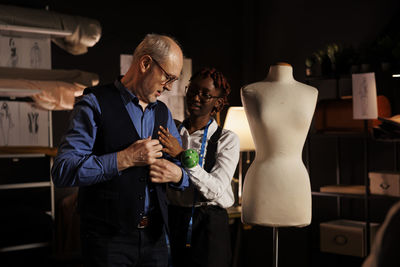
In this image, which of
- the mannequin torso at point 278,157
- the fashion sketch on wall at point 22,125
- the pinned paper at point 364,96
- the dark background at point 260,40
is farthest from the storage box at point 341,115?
the fashion sketch on wall at point 22,125

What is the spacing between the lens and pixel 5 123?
4328 millimetres

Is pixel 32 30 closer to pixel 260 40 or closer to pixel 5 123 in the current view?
pixel 5 123

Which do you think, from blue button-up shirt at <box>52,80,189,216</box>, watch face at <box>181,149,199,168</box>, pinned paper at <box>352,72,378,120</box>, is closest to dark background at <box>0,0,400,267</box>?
pinned paper at <box>352,72,378,120</box>

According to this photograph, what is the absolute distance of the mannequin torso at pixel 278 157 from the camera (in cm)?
246

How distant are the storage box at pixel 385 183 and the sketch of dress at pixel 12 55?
3.16 metres

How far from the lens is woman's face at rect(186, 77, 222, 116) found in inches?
106

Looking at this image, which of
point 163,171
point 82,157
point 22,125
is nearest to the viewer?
point 82,157

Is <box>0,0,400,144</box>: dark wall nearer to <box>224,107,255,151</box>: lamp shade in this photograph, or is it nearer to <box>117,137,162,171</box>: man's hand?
<box>224,107,255,151</box>: lamp shade

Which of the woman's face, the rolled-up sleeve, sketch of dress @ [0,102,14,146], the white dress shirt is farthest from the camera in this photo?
sketch of dress @ [0,102,14,146]

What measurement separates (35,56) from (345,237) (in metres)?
3.12

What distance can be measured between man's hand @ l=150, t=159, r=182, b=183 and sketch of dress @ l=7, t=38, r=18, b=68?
2.96 m

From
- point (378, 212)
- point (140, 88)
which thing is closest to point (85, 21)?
point (140, 88)

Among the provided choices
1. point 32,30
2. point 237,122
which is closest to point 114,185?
point 237,122

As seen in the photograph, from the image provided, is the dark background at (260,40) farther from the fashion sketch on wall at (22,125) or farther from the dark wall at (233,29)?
the fashion sketch on wall at (22,125)
